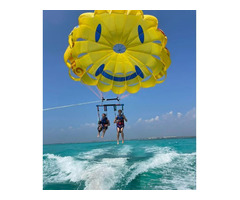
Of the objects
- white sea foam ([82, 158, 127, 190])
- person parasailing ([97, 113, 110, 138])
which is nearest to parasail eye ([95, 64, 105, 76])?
person parasailing ([97, 113, 110, 138])

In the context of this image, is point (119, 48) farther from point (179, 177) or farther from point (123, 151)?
point (123, 151)

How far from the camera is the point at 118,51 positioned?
5.98 m

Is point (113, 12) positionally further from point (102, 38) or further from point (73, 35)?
point (73, 35)

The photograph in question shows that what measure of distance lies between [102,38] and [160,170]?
6.02 m

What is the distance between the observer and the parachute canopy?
5.10 m

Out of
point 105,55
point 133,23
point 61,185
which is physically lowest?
point 61,185

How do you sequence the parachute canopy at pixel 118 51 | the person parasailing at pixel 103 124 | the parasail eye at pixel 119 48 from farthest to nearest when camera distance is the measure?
the person parasailing at pixel 103 124, the parasail eye at pixel 119 48, the parachute canopy at pixel 118 51

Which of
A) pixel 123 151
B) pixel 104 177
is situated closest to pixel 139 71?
pixel 104 177

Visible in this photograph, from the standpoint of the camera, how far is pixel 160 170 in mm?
7520

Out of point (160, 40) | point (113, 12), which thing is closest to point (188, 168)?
point (160, 40)

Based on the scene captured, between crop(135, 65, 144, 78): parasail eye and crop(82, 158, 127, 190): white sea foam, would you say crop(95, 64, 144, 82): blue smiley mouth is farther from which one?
crop(82, 158, 127, 190): white sea foam

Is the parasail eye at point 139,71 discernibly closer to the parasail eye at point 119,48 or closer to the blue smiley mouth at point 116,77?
the blue smiley mouth at point 116,77

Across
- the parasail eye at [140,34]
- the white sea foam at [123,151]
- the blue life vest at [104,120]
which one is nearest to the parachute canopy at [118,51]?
the parasail eye at [140,34]

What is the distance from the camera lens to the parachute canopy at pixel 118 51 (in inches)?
201
